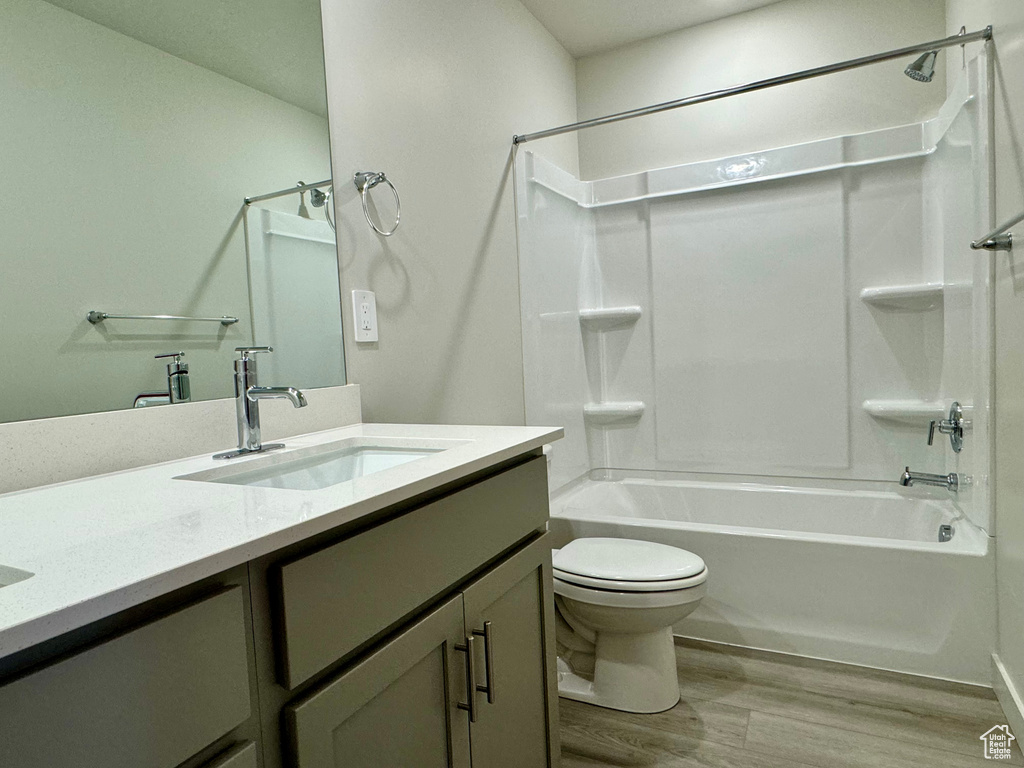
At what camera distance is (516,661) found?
116 cm

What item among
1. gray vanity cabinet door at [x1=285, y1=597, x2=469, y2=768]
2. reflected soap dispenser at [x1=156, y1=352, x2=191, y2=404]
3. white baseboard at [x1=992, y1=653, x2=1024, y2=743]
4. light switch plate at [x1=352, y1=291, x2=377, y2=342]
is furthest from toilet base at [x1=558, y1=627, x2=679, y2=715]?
reflected soap dispenser at [x1=156, y1=352, x2=191, y2=404]

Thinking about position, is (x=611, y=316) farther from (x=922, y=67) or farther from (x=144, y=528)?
(x=144, y=528)

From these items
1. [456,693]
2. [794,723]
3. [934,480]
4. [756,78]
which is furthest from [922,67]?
[456,693]

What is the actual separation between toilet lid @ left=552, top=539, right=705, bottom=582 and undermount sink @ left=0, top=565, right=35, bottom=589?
145 cm

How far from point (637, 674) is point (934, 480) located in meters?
1.37

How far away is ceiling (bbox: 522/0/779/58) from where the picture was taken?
2689 millimetres

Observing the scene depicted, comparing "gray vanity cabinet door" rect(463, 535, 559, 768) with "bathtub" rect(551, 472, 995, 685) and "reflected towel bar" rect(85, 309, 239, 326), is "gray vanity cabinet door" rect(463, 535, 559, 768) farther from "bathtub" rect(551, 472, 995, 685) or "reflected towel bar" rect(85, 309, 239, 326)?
"bathtub" rect(551, 472, 995, 685)

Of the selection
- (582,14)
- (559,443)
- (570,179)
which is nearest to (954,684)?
(559,443)

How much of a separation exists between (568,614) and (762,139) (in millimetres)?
2233

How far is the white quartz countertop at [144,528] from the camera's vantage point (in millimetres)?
485

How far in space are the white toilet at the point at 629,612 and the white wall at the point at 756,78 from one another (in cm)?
183

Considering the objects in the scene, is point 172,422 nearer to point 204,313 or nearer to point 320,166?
point 204,313

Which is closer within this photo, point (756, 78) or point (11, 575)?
point (11, 575)

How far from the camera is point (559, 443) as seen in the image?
9.00 ft
